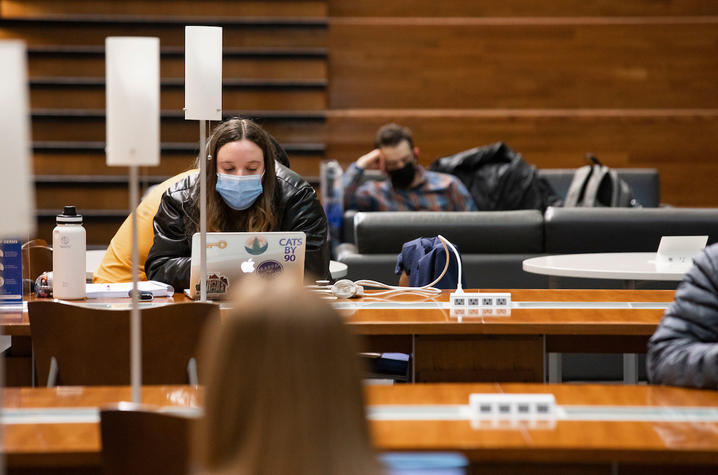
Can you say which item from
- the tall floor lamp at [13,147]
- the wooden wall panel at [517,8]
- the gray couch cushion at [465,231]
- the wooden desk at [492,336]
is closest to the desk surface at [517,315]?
the wooden desk at [492,336]

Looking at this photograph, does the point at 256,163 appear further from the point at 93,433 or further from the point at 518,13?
the point at 518,13

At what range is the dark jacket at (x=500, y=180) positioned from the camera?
7234mm

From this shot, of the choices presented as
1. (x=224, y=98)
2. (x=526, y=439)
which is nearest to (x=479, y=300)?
(x=526, y=439)

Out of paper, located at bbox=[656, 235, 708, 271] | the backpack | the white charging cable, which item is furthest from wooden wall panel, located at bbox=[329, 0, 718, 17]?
the white charging cable

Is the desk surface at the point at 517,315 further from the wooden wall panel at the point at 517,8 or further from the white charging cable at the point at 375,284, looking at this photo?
the wooden wall panel at the point at 517,8

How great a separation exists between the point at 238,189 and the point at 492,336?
1.05 metres

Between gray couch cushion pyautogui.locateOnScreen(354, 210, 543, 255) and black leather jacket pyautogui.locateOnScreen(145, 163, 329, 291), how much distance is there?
1202 millimetres

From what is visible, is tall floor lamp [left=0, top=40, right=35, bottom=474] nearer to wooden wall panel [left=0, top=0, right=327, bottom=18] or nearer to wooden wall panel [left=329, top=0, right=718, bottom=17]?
wooden wall panel [left=0, top=0, right=327, bottom=18]

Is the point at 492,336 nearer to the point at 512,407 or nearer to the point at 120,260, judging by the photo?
the point at 512,407

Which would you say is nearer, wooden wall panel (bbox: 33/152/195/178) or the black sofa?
the black sofa

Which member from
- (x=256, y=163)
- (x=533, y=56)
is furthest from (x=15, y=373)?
(x=533, y=56)

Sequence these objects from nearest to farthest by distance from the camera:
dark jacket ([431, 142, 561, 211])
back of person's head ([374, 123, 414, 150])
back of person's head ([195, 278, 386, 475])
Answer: back of person's head ([195, 278, 386, 475])
back of person's head ([374, 123, 414, 150])
dark jacket ([431, 142, 561, 211])

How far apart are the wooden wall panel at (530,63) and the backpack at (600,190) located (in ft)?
5.50

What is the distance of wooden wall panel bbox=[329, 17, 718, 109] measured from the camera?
8570 millimetres
